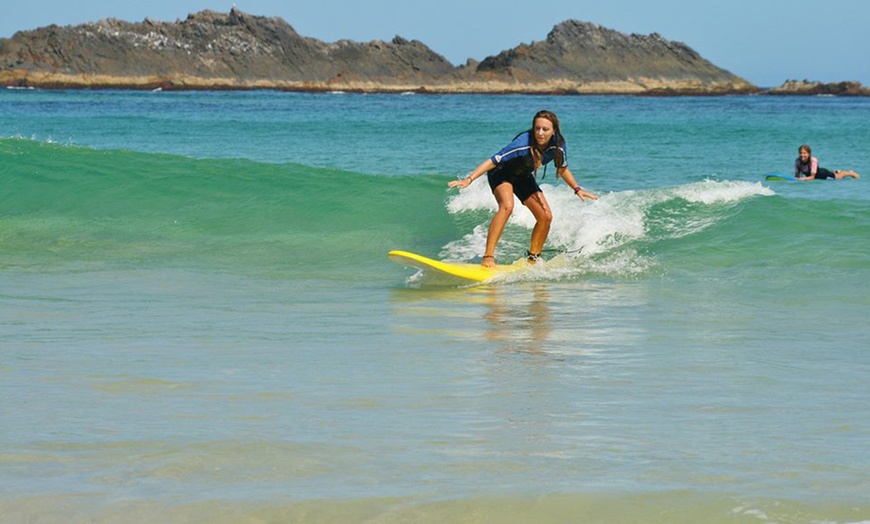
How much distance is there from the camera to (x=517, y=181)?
33.1ft

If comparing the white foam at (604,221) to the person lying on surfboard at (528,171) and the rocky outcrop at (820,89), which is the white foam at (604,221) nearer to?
the person lying on surfboard at (528,171)

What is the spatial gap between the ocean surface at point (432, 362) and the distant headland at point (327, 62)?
118 meters

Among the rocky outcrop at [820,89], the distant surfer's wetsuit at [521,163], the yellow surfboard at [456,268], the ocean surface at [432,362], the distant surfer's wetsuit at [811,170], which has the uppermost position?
the rocky outcrop at [820,89]

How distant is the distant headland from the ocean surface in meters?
118

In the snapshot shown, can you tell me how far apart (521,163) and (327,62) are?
461 ft

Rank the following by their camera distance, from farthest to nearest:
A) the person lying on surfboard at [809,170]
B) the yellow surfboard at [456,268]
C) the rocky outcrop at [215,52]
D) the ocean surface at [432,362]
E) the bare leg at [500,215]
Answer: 1. the rocky outcrop at [215,52]
2. the person lying on surfboard at [809,170]
3. the bare leg at [500,215]
4. the yellow surfboard at [456,268]
5. the ocean surface at [432,362]

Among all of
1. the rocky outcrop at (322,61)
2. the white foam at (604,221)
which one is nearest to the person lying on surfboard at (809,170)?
the white foam at (604,221)

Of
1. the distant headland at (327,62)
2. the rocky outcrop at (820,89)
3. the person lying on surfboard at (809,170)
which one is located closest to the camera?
the person lying on surfboard at (809,170)

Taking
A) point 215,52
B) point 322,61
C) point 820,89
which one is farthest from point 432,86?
point 820,89

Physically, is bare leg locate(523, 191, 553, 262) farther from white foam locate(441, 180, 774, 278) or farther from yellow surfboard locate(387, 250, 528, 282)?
yellow surfboard locate(387, 250, 528, 282)

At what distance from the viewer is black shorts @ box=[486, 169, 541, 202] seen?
33.0 feet

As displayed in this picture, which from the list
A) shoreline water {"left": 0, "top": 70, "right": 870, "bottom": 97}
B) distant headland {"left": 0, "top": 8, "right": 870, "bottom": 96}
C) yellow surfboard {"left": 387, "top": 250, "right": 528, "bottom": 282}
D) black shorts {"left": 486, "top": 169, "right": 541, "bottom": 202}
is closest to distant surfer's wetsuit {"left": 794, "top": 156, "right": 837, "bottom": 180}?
black shorts {"left": 486, "top": 169, "right": 541, "bottom": 202}

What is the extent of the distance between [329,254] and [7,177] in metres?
7.19

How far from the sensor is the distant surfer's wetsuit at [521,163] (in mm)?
9812
